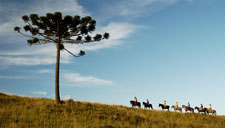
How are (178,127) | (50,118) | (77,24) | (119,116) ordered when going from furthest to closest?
(77,24) → (119,116) → (178,127) → (50,118)

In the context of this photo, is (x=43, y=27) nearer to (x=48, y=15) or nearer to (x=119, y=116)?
(x=48, y=15)

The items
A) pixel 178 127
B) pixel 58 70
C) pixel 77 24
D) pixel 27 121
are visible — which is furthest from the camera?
pixel 77 24

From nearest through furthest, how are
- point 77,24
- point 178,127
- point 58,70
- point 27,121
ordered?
point 27,121
point 178,127
point 58,70
point 77,24

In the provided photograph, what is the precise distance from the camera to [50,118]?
20.6 metres

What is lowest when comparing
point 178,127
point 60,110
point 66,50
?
point 178,127

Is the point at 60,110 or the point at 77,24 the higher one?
the point at 77,24

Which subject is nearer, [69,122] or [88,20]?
[69,122]

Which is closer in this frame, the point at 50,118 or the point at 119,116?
the point at 50,118

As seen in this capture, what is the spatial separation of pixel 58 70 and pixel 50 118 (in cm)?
996

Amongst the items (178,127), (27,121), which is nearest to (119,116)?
(178,127)

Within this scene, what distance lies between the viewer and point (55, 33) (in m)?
31.7

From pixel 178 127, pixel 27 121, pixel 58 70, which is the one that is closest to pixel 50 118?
pixel 27 121

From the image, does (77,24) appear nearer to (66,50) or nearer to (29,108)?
(66,50)

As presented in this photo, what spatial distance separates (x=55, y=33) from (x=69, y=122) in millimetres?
15717
